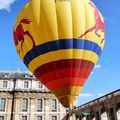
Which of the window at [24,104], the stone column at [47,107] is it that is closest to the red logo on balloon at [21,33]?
the window at [24,104]

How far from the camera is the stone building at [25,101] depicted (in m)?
46.4

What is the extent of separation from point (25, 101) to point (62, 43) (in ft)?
109

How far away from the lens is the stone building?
4638 centimetres

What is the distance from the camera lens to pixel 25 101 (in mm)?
47625

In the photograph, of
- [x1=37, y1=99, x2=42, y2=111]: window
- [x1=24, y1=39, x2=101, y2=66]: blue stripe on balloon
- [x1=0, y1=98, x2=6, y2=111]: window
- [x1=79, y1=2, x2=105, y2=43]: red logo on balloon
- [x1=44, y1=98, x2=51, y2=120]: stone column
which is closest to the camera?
[x1=24, y1=39, x2=101, y2=66]: blue stripe on balloon

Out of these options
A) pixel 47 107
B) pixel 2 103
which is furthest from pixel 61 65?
pixel 2 103

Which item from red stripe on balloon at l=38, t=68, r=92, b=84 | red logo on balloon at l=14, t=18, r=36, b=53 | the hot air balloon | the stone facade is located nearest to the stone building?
→ the stone facade

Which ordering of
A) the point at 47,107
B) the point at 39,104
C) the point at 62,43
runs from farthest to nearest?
1. the point at 39,104
2. the point at 47,107
3. the point at 62,43

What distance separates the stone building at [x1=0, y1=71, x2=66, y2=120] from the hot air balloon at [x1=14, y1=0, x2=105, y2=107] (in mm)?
30820

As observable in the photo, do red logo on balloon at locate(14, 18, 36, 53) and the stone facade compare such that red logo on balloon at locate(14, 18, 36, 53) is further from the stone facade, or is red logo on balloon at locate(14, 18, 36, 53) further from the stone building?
the stone building

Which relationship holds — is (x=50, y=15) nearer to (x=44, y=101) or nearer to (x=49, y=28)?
(x=49, y=28)

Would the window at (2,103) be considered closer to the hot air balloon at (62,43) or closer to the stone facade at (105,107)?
the stone facade at (105,107)

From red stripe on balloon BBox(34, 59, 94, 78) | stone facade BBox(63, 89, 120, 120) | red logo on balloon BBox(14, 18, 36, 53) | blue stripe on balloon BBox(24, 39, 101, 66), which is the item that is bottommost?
stone facade BBox(63, 89, 120, 120)

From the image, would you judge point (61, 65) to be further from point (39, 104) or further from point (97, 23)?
point (39, 104)
